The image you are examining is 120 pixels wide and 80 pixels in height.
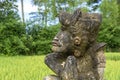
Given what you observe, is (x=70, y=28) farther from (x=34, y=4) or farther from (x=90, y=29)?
(x=34, y=4)

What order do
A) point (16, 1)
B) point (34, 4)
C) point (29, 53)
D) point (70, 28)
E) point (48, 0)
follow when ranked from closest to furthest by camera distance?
point (70, 28) → point (29, 53) → point (16, 1) → point (48, 0) → point (34, 4)

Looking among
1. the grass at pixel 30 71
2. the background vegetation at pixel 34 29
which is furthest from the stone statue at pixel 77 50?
the background vegetation at pixel 34 29

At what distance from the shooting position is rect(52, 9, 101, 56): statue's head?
2.89 meters

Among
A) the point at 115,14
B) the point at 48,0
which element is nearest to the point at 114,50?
the point at 115,14

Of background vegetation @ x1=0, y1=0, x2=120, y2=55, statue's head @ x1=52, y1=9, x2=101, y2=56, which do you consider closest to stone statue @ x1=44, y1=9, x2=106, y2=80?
statue's head @ x1=52, y1=9, x2=101, y2=56

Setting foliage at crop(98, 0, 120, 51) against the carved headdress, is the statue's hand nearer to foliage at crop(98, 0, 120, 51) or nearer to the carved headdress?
the carved headdress

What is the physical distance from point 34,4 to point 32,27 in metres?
6.53

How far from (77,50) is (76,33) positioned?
0.14m

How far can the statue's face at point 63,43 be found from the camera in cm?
290

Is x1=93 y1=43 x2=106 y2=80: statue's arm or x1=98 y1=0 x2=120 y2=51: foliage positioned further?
x1=98 y1=0 x2=120 y2=51: foliage

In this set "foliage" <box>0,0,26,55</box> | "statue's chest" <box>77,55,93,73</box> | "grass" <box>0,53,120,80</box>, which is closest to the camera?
"statue's chest" <box>77,55,93,73</box>

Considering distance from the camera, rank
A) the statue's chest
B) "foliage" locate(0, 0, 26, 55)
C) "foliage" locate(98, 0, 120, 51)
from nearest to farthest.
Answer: the statue's chest → "foliage" locate(0, 0, 26, 55) → "foliage" locate(98, 0, 120, 51)

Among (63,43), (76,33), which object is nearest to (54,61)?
(63,43)

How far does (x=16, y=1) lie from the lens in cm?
2386
